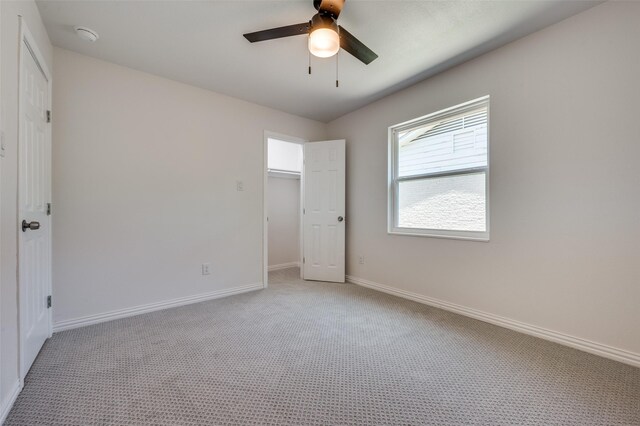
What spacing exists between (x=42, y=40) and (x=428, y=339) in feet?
12.4

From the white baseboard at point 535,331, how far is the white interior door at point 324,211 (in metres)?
1.00

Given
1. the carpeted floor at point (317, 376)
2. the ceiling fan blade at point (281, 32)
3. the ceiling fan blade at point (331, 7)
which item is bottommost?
the carpeted floor at point (317, 376)

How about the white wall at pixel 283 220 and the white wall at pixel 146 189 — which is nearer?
the white wall at pixel 146 189

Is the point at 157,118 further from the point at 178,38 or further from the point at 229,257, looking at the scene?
the point at 229,257

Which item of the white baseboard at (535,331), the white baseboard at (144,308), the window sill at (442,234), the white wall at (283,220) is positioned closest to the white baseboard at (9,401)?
the white baseboard at (144,308)

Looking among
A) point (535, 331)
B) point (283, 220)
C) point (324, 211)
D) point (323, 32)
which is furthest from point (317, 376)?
point (283, 220)

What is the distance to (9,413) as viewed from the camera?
137cm

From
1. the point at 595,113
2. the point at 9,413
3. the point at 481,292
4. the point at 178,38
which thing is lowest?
the point at 9,413

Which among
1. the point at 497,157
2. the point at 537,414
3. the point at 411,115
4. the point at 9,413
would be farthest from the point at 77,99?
the point at 537,414

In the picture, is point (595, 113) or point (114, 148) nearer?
point (595, 113)

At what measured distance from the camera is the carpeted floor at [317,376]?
4.49 ft

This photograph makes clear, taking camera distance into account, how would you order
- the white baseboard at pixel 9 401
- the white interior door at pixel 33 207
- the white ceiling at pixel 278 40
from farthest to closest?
the white ceiling at pixel 278 40 < the white interior door at pixel 33 207 < the white baseboard at pixel 9 401

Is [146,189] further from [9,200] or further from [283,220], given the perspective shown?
[283,220]

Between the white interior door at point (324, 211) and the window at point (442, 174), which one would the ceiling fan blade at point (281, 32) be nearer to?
the window at point (442, 174)
